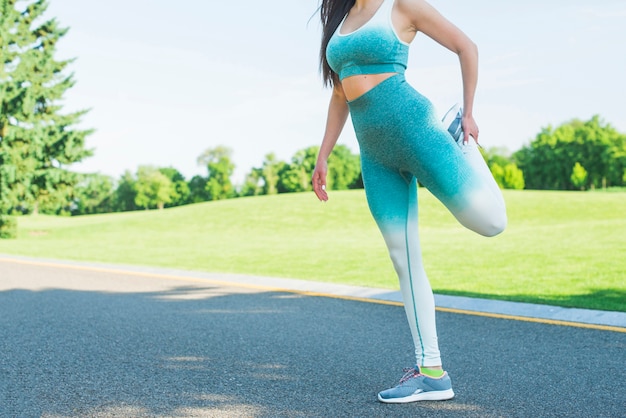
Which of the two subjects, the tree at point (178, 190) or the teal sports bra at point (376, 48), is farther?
the tree at point (178, 190)

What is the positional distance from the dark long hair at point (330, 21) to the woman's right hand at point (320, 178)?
46 centimetres

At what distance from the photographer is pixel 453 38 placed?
2863mm

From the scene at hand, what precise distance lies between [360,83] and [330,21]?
481 millimetres

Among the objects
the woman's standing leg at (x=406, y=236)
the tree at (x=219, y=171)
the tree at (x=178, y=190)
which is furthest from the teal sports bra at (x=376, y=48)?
the tree at (x=178, y=190)

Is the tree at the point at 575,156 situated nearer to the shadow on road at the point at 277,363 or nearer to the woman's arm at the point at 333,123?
the shadow on road at the point at 277,363

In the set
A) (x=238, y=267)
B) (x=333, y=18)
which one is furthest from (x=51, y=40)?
(x=333, y=18)

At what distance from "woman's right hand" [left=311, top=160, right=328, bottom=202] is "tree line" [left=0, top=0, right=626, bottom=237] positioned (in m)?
26.1

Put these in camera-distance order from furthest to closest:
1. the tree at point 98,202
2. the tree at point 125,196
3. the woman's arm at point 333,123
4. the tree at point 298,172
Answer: the tree at point 125,196
the tree at point 298,172
the tree at point 98,202
the woman's arm at point 333,123

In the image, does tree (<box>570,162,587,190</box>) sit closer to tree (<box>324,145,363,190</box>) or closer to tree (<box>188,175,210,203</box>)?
tree (<box>324,145,363,190</box>)

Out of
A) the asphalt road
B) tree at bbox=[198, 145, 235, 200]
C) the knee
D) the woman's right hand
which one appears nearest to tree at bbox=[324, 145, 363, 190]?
tree at bbox=[198, 145, 235, 200]

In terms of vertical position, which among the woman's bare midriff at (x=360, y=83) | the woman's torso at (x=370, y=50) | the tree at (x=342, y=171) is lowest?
the woman's bare midriff at (x=360, y=83)

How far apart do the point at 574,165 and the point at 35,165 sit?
74.9 meters

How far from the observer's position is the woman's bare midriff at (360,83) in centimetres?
290

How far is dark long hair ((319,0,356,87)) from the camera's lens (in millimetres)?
3139
